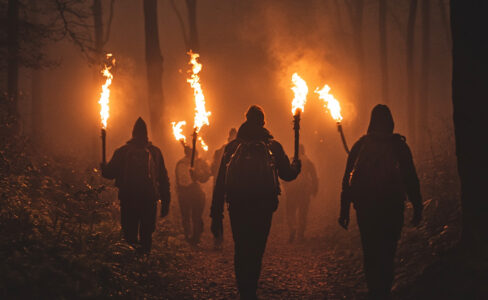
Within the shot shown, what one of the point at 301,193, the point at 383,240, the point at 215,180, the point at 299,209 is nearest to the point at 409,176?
the point at 383,240

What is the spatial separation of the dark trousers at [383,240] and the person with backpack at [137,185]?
157 inches

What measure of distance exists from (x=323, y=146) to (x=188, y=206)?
12.8 m

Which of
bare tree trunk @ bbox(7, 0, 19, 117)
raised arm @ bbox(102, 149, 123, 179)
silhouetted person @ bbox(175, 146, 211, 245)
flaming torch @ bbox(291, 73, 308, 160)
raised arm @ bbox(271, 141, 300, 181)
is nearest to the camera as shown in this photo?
raised arm @ bbox(271, 141, 300, 181)

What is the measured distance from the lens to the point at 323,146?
21.1m

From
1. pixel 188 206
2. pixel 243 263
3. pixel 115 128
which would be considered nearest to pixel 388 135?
pixel 243 263

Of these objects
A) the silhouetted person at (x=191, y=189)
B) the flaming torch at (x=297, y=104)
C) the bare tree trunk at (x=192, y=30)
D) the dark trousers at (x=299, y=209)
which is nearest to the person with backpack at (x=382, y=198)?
the flaming torch at (x=297, y=104)

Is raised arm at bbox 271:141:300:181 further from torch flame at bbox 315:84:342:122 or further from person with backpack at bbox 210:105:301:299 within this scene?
torch flame at bbox 315:84:342:122

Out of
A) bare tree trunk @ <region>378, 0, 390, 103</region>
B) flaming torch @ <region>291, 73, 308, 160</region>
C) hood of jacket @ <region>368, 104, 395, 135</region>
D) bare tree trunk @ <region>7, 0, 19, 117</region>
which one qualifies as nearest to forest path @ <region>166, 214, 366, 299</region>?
flaming torch @ <region>291, 73, 308, 160</region>

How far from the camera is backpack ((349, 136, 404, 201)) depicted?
4.83 m

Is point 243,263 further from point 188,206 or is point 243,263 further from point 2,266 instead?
point 188,206

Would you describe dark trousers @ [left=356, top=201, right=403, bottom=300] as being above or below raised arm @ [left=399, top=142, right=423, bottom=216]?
below

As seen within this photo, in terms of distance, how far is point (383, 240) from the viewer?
4867mm

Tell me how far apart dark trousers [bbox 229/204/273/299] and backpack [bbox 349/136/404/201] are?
4.64ft

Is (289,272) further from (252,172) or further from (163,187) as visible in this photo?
(252,172)
